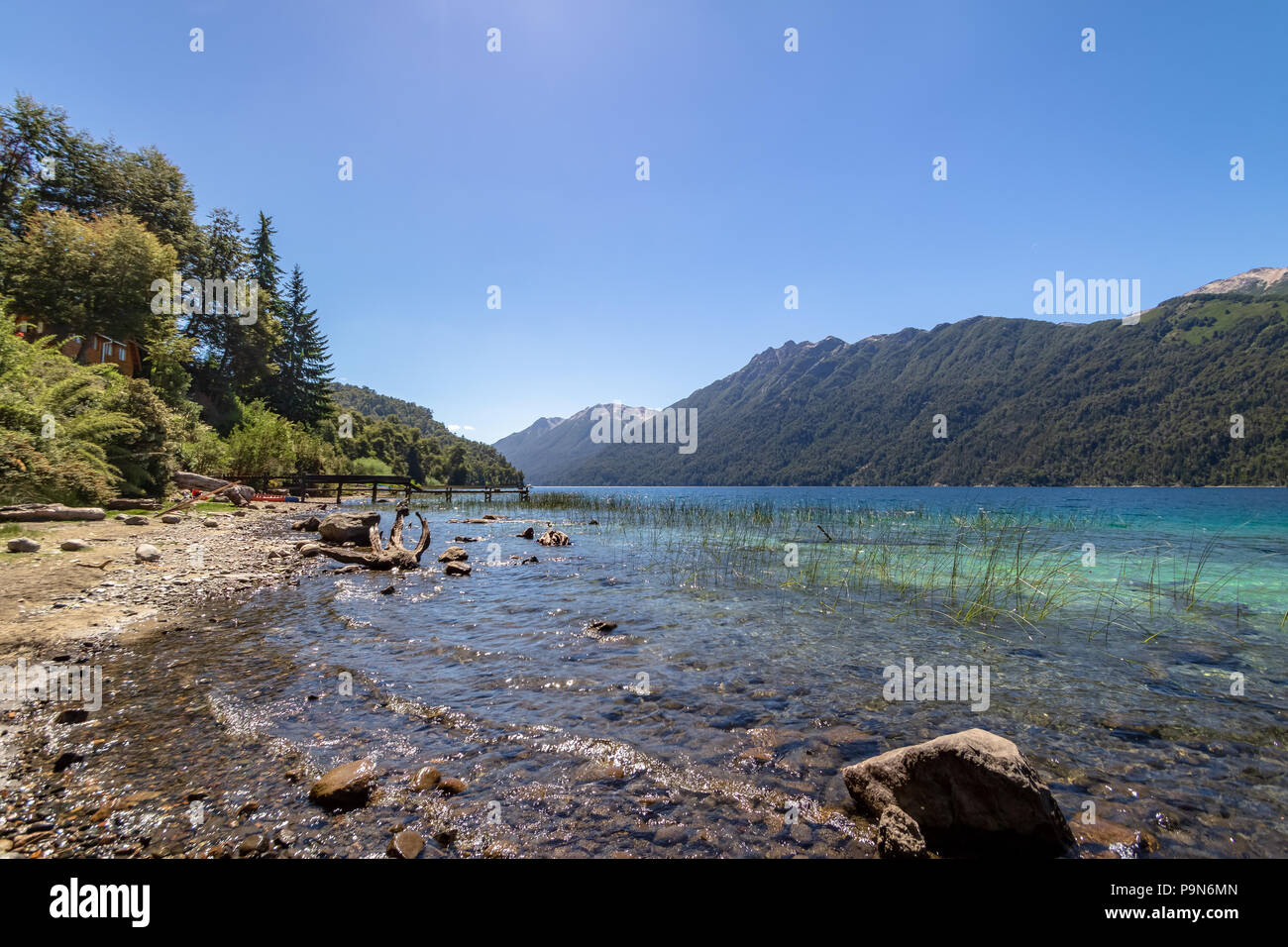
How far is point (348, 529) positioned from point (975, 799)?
17.5 metres

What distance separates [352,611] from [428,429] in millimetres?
206415

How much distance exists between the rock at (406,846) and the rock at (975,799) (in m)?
3.19

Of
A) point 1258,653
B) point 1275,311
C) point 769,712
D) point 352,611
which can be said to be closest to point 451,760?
point 769,712

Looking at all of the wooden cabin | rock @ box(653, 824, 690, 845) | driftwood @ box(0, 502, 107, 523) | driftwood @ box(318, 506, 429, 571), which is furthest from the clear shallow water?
the wooden cabin

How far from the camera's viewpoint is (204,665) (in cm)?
613

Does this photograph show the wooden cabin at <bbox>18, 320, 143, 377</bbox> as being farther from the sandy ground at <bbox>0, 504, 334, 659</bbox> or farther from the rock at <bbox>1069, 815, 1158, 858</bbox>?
the rock at <bbox>1069, 815, 1158, 858</bbox>

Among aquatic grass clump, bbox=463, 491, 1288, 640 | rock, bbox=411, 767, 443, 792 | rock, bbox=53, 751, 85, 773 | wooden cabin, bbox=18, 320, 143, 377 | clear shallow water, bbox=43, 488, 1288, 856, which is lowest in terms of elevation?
aquatic grass clump, bbox=463, 491, 1288, 640

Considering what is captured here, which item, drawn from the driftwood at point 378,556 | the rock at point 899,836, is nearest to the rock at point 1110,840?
the rock at point 899,836

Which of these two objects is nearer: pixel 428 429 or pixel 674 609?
pixel 674 609

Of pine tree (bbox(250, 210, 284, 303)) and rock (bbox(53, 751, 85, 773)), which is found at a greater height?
pine tree (bbox(250, 210, 284, 303))

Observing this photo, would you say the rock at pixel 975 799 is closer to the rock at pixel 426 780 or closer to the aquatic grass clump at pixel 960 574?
the rock at pixel 426 780

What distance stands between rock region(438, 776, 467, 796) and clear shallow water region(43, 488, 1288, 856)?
0.12 metres

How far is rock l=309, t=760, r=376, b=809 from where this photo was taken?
141 inches

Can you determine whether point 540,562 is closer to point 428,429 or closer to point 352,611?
point 352,611
